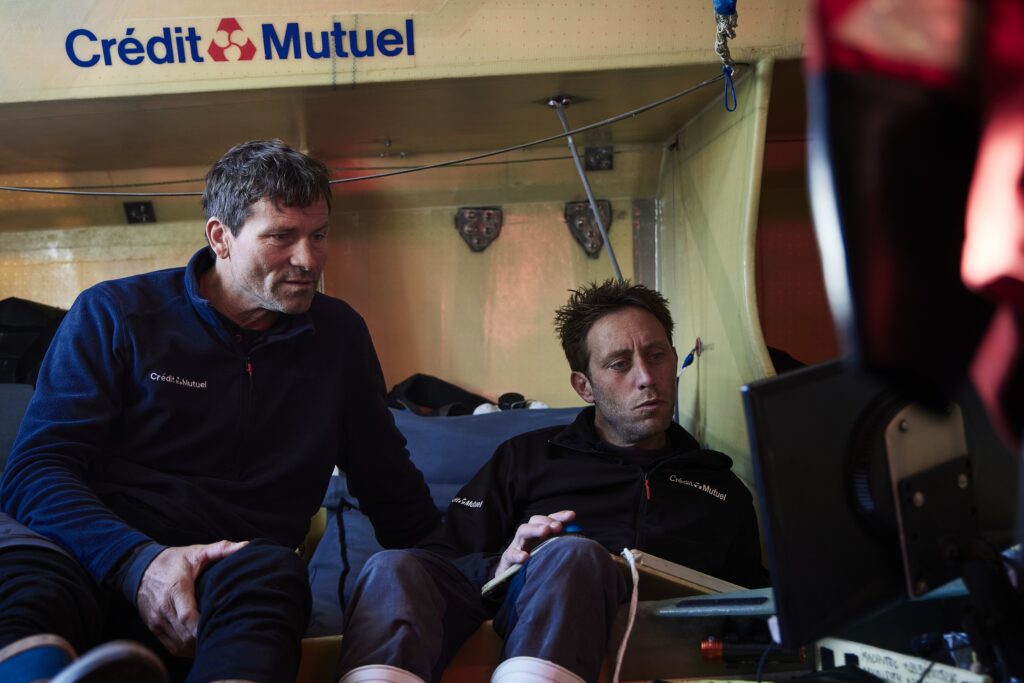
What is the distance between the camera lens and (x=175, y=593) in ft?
4.63

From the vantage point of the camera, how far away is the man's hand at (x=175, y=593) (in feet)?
4.62

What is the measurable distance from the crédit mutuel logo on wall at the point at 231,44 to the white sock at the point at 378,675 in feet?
5.39

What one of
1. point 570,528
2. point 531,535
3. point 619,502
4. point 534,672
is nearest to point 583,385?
point 619,502

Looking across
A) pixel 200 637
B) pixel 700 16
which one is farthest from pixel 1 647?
pixel 700 16

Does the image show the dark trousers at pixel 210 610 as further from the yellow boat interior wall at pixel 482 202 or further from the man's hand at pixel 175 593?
the yellow boat interior wall at pixel 482 202

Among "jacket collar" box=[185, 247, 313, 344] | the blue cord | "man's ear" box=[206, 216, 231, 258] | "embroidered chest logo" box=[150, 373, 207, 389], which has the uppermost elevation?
the blue cord

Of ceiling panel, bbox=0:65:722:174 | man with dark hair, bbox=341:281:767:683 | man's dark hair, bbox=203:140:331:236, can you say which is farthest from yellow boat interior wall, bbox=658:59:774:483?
man's dark hair, bbox=203:140:331:236

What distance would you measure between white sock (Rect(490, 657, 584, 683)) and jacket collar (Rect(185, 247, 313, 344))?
78 centimetres

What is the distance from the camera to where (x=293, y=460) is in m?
1.86

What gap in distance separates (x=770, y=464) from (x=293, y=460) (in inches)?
45.6

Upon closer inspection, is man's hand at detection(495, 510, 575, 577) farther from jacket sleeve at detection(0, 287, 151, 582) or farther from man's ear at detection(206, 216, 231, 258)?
man's ear at detection(206, 216, 231, 258)

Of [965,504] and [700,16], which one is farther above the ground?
[700,16]

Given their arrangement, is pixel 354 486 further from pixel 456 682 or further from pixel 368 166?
pixel 368 166

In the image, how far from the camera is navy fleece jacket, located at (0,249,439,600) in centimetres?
161
